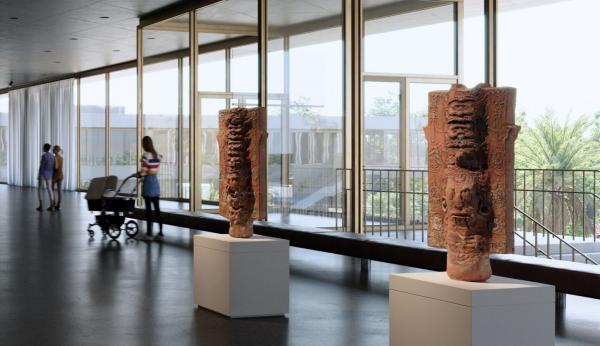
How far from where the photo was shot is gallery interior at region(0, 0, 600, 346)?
499cm

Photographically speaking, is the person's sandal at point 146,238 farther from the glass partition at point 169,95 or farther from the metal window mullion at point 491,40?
the metal window mullion at point 491,40

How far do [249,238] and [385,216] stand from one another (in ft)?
12.7

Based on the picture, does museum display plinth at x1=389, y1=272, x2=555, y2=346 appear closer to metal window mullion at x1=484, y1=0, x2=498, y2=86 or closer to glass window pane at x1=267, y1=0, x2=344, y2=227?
metal window mullion at x1=484, y1=0, x2=498, y2=86

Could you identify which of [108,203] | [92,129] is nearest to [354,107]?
[108,203]

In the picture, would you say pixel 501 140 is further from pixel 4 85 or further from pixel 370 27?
pixel 4 85

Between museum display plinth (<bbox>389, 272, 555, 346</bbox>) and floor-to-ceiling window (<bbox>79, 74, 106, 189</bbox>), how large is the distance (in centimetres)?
2667

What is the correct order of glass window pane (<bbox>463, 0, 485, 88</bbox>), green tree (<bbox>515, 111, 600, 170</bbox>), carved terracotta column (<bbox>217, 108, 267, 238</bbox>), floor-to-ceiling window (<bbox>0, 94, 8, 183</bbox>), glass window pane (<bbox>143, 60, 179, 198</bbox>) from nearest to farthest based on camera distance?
carved terracotta column (<bbox>217, 108, 267, 238</bbox>) < green tree (<bbox>515, 111, 600, 170</bbox>) < glass window pane (<bbox>463, 0, 485, 88</bbox>) < glass window pane (<bbox>143, 60, 179, 198</bbox>) < floor-to-ceiling window (<bbox>0, 94, 8, 183</bbox>)

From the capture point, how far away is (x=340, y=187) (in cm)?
1159

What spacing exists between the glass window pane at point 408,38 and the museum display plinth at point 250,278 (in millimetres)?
4170

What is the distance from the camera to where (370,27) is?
11.2 metres

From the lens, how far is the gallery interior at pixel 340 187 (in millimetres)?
4992

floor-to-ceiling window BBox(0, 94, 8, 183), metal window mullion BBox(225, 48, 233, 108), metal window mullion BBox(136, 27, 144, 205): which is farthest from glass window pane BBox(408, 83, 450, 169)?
floor-to-ceiling window BBox(0, 94, 8, 183)

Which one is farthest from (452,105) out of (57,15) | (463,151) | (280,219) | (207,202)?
(57,15)

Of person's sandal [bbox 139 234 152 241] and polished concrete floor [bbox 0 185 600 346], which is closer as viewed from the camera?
polished concrete floor [bbox 0 185 600 346]
